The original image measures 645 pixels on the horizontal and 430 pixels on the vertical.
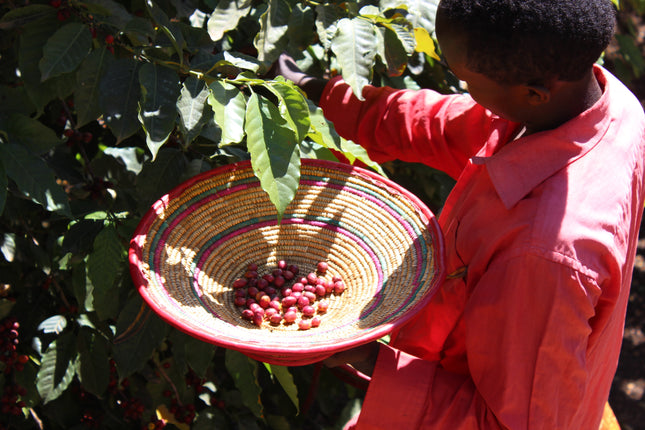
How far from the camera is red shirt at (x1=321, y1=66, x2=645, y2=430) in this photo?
1.12 m

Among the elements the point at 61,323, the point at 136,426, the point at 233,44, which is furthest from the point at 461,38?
the point at 136,426

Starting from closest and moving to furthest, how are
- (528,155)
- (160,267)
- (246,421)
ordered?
(528,155), (160,267), (246,421)

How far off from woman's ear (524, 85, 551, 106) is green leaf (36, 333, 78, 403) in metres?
1.47

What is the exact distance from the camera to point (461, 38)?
1164 mm

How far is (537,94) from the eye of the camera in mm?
1171

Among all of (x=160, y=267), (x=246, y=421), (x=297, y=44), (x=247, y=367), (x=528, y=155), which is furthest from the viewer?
(x=246, y=421)

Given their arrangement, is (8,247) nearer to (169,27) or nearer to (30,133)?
(30,133)

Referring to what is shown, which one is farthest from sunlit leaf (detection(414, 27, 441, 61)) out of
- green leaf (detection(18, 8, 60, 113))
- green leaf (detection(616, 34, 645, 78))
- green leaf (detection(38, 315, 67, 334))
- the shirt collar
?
green leaf (detection(616, 34, 645, 78))

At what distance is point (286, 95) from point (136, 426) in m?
1.42

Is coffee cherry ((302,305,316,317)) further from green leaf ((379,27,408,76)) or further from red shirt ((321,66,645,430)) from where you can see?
green leaf ((379,27,408,76))

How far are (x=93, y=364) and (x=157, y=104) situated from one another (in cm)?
93

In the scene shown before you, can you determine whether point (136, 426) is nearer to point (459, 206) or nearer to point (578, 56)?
point (459, 206)

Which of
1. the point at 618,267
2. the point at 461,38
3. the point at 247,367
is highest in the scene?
the point at 461,38

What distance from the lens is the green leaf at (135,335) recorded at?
1673mm
